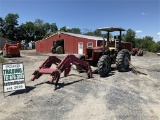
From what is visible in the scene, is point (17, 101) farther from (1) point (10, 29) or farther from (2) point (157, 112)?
(1) point (10, 29)

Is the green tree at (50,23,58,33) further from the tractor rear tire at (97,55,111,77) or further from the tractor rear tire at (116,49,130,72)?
the tractor rear tire at (97,55,111,77)

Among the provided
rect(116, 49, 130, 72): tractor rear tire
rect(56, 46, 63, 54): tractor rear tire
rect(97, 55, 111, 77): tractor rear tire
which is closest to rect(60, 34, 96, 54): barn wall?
rect(56, 46, 63, 54): tractor rear tire

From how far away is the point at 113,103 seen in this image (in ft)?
21.9

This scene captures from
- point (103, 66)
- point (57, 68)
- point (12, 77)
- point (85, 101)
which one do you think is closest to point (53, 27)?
point (103, 66)

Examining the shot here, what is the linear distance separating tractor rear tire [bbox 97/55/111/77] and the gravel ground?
75cm

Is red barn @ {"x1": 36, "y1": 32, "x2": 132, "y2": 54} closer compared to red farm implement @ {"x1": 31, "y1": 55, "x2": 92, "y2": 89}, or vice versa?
red farm implement @ {"x1": 31, "y1": 55, "x2": 92, "y2": 89}

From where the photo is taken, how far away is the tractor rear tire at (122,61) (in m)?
11.5

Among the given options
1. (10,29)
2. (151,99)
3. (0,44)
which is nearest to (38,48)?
(0,44)

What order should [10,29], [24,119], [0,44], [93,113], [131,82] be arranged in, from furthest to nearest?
[10,29], [0,44], [131,82], [93,113], [24,119]

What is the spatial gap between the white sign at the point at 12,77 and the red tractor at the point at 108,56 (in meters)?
3.88

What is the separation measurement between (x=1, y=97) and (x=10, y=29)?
61.6 meters

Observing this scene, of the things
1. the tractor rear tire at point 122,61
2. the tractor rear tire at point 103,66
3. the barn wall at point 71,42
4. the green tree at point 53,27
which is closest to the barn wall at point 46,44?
the barn wall at point 71,42

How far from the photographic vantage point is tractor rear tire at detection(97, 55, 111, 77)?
1019 cm

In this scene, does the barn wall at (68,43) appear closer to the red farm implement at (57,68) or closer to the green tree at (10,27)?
the red farm implement at (57,68)
